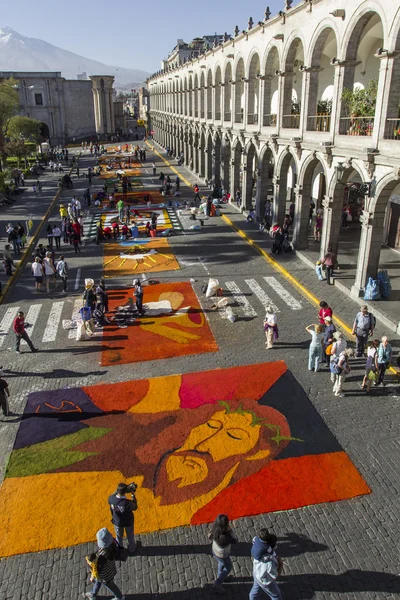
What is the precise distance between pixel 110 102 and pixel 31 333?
97.0 m

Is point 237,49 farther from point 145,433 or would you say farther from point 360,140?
point 145,433

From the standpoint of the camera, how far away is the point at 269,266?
23.6 metres

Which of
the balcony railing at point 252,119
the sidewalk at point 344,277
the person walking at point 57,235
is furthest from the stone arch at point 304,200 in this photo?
the person walking at point 57,235

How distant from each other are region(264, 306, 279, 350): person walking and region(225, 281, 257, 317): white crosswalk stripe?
278 cm

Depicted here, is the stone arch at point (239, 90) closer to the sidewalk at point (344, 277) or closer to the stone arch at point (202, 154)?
the sidewalk at point (344, 277)

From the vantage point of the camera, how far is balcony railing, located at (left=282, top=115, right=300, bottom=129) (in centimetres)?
2676

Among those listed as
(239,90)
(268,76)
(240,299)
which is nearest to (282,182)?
(268,76)

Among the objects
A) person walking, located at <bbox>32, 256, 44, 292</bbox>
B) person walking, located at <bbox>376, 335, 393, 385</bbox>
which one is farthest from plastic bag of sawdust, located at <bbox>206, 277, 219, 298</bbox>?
person walking, located at <bbox>376, 335, 393, 385</bbox>

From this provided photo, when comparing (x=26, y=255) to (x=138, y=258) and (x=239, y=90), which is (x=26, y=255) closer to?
(x=138, y=258)

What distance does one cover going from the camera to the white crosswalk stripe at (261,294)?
18.7 metres

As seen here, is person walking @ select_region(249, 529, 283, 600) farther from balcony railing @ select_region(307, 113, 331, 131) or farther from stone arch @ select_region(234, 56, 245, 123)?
stone arch @ select_region(234, 56, 245, 123)

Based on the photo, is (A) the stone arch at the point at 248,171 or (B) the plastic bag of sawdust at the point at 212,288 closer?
(B) the plastic bag of sawdust at the point at 212,288

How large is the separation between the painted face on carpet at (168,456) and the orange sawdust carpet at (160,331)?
1.89 m

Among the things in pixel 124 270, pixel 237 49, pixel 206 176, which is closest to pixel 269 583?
pixel 124 270
